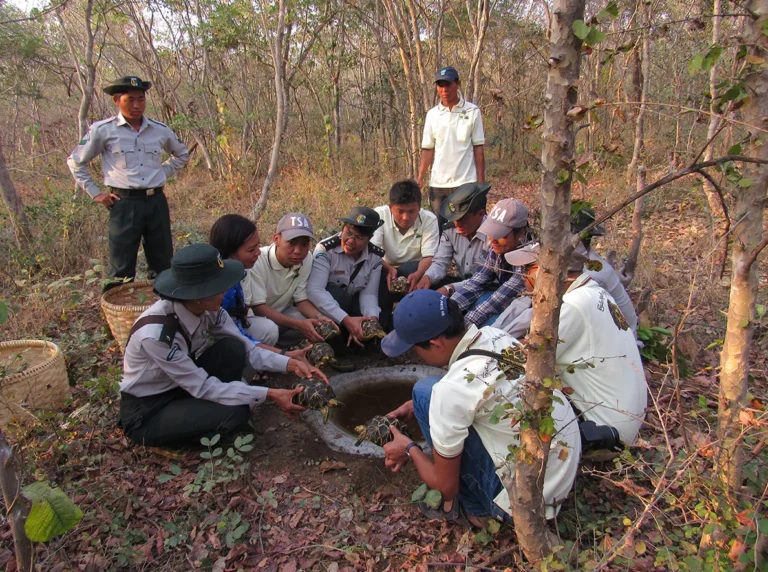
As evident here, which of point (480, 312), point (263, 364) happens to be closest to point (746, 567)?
point (480, 312)

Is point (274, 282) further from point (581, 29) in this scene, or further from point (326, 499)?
point (581, 29)

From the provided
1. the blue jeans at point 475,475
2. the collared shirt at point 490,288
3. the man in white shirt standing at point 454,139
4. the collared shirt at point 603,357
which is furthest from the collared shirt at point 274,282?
the collared shirt at point 603,357

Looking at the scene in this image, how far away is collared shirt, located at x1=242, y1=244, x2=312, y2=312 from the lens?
3.66 meters

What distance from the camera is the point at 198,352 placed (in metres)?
2.89

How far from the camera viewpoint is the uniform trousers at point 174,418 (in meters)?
2.64

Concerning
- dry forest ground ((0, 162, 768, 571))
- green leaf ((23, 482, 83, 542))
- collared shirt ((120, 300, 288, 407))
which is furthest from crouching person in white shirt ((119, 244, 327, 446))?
green leaf ((23, 482, 83, 542))

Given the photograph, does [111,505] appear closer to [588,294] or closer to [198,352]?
[198,352]

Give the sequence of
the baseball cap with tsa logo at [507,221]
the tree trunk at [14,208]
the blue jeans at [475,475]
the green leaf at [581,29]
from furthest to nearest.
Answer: the tree trunk at [14,208] < the baseball cap with tsa logo at [507,221] < the blue jeans at [475,475] < the green leaf at [581,29]

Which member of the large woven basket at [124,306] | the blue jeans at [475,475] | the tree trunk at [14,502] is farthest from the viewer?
the large woven basket at [124,306]

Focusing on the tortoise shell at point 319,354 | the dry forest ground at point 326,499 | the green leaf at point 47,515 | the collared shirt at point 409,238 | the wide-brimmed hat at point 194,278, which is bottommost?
the dry forest ground at point 326,499

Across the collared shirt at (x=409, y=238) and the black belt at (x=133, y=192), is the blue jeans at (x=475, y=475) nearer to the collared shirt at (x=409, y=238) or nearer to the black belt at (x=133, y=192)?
the collared shirt at (x=409, y=238)

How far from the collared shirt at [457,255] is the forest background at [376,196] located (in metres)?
1.11

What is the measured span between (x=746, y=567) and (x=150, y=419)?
8.72 feet

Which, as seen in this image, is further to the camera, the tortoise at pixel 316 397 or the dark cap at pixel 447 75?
the dark cap at pixel 447 75
